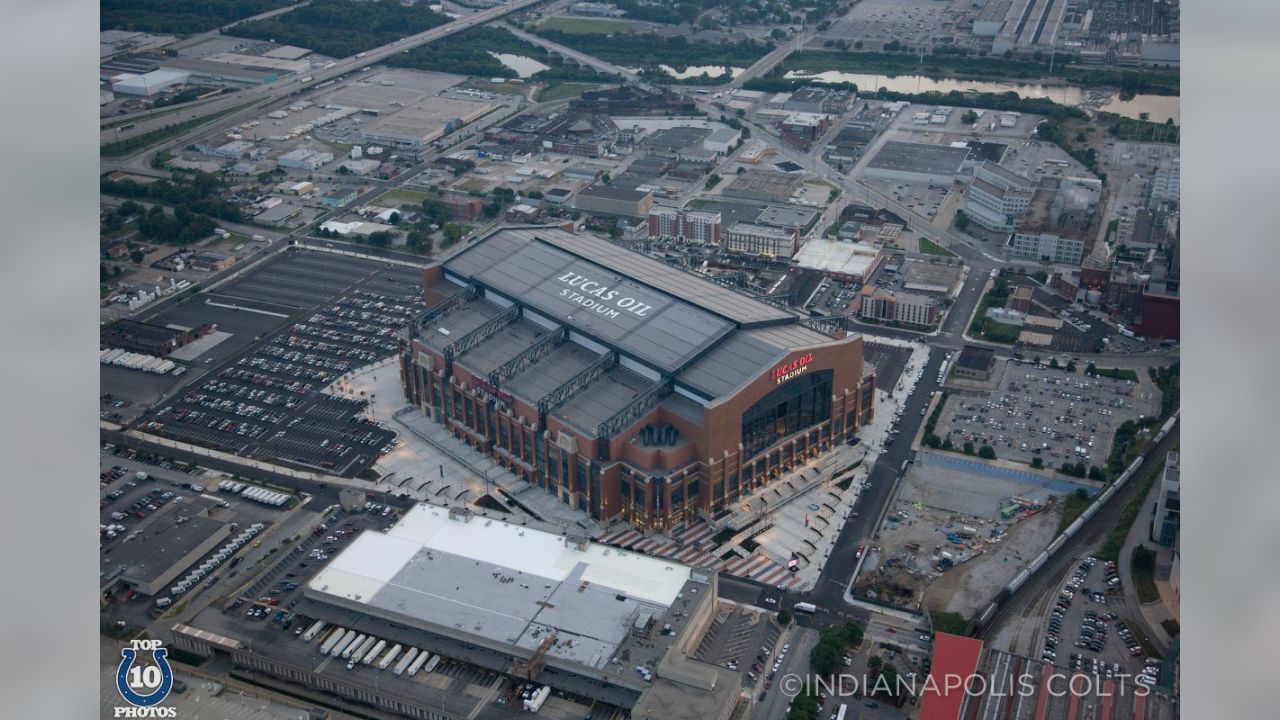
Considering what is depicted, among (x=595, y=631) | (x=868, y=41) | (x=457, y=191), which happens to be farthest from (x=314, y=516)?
(x=868, y=41)

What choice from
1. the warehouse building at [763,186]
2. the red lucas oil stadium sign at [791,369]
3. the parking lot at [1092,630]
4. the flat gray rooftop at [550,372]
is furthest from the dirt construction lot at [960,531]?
the warehouse building at [763,186]

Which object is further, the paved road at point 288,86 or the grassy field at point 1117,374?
the paved road at point 288,86

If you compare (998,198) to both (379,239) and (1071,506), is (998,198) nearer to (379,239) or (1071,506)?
(1071,506)

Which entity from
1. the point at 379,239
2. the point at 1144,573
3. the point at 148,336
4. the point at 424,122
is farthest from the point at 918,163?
the point at 148,336

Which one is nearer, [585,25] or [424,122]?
[424,122]

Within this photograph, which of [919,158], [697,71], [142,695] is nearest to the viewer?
[142,695]

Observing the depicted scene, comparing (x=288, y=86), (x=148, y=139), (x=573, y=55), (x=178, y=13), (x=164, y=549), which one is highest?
(x=178, y=13)

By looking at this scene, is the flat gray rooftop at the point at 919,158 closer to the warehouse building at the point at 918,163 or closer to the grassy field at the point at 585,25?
the warehouse building at the point at 918,163
